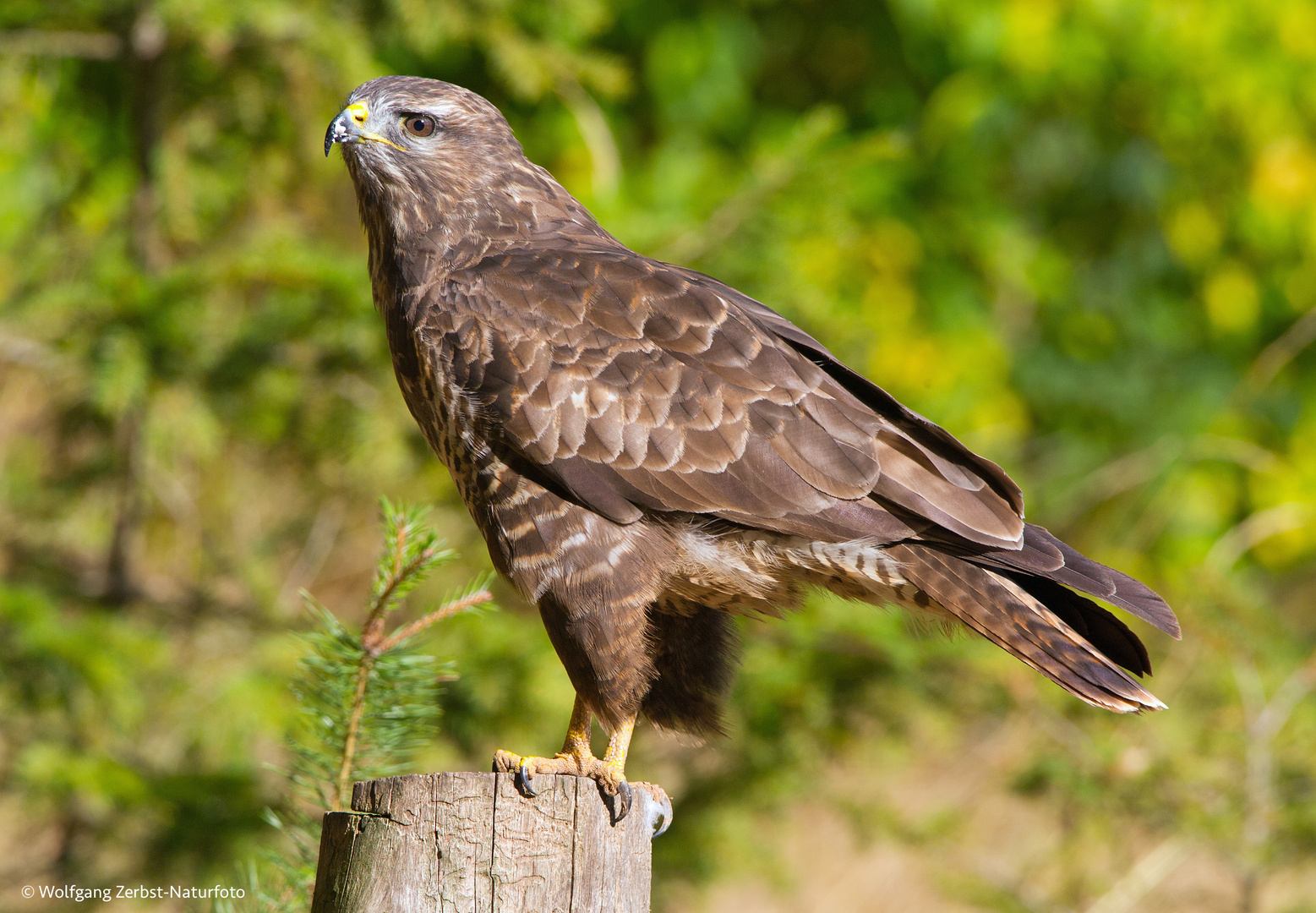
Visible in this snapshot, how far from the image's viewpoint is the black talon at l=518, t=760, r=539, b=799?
1995 mm

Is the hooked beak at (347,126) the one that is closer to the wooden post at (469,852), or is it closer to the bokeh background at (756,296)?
the bokeh background at (756,296)

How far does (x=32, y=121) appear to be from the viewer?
4.43 meters

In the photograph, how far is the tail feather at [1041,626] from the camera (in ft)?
7.39

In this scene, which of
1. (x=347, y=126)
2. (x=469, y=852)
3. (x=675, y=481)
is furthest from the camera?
(x=347, y=126)

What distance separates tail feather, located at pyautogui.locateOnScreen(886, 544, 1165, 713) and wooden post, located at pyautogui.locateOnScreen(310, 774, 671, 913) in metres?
0.88

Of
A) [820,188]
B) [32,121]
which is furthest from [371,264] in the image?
[32,121]

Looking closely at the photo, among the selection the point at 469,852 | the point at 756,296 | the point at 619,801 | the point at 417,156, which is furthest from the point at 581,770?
the point at 756,296

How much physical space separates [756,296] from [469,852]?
262 cm

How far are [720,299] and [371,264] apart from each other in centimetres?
91

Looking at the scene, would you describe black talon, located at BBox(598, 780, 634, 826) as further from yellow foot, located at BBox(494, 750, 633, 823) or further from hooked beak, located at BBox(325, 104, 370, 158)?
hooked beak, located at BBox(325, 104, 370, 158)

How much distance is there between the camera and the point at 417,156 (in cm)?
292

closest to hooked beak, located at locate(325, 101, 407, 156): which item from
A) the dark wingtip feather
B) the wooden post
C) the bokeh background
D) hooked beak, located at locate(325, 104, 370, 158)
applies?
hooked beak, located at locate(325, 104, 370, 158)

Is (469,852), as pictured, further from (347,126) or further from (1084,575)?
(347,126)

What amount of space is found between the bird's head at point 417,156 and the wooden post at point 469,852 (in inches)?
58.1
